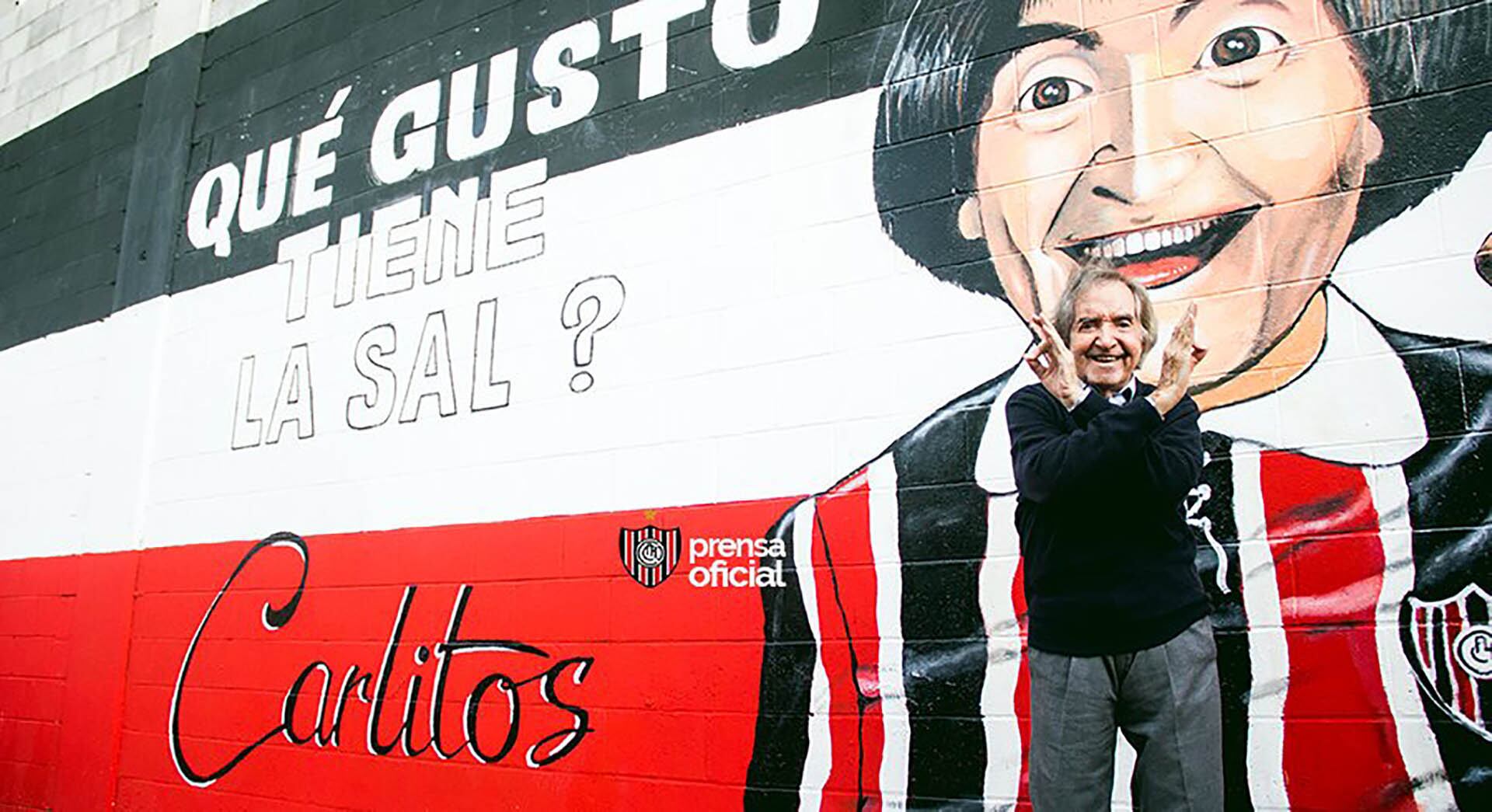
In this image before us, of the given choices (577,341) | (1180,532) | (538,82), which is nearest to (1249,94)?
(1180,532)

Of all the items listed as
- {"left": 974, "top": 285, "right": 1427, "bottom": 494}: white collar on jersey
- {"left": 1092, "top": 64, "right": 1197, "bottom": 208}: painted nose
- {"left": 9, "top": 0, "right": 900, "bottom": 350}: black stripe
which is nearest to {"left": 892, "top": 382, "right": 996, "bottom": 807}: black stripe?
{"left": 974, "top": 285, "right": 1427, "bottom": 494}: white collar on jersey

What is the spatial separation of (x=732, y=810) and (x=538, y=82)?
2.82m

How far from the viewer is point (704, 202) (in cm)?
384

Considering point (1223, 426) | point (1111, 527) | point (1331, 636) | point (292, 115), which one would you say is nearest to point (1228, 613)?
point (1331, 636)

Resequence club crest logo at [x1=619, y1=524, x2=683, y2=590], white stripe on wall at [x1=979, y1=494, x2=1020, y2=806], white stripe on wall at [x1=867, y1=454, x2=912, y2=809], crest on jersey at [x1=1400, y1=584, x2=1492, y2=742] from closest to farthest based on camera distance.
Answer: crest on jersey at [x1=1400, y1=584, x2=1492, y2=742] < white stripe on wall at [x1=979, y1=494, x2=1020, y2=806] < white stripe on wall at [x1=867, y1=454, x2=912, y2=809] < club crest logo at [x1=619, y1=524, x2=683, y2=590]

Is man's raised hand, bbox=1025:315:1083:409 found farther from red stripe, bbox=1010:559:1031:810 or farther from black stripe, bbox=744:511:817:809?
black stripe, bbox=744:511:817:809

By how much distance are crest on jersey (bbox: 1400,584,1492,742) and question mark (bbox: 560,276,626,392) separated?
258 centimetres

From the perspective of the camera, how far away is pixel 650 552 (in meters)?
3.66

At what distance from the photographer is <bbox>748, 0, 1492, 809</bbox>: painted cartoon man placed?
8.61ft

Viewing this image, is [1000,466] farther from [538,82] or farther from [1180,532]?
[538,82]

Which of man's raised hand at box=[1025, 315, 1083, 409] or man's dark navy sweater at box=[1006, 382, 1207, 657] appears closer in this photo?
man's dark navy sweater at box=[1006, 382, 1207, 657]

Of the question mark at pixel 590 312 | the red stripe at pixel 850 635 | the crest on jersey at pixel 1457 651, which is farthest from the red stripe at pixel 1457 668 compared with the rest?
the question mark at pixel 590 312

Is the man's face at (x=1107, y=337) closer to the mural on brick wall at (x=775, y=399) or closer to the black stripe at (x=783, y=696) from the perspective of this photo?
the mural on brick wall at (x=775, y=399)

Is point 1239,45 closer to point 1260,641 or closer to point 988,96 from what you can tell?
point 988,96
